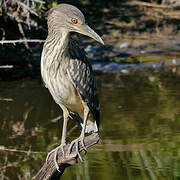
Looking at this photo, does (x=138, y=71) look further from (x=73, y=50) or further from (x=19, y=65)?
(x=73, y=50)

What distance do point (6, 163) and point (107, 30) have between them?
7019 millimetres

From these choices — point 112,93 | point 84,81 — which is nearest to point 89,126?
point 84,81

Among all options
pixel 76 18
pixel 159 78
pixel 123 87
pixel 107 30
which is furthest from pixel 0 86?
pixel 76 18

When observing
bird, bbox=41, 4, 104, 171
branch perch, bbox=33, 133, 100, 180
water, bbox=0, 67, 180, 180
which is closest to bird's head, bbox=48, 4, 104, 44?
bird, bbox=41, 4, 104, 171

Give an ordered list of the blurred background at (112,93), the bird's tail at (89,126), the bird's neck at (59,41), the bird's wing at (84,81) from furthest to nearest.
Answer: the blurred background at (112,93) → the bird's tail at (89,126) → the bird's wing at (84,81) → the bird's neck at (59,41)

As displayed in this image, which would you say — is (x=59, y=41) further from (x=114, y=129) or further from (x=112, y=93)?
(x=112, y=93)

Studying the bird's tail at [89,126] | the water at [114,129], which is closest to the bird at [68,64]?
the bird's tail at [89,126]

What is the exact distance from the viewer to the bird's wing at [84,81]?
17.9 ft

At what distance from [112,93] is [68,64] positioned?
4079 millimetres

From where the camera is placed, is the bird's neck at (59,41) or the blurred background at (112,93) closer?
the bird's neck at (59,41)

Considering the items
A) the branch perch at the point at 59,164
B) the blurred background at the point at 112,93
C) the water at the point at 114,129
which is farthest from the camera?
the blurred background at the point at 112,93

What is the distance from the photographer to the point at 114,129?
7773 millimetres

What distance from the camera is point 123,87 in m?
9.83

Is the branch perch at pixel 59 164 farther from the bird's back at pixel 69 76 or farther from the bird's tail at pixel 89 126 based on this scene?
the bird's tail at pixel 89 126
